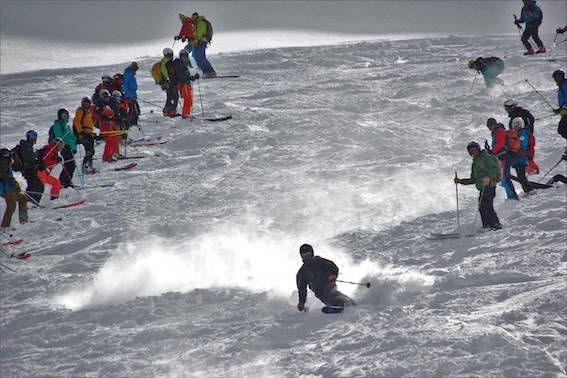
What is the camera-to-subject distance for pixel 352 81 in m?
20.2

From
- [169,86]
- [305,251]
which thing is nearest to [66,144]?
[169,86]

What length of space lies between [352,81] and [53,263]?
12.3m

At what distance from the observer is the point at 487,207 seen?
1006 centimetres

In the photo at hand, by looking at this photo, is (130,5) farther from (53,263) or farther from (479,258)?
(479,258)

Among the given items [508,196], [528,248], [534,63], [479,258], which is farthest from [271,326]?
[534,63]

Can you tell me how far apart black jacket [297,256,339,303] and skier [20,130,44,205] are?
566 cm

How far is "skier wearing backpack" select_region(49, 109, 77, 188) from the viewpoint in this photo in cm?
1241

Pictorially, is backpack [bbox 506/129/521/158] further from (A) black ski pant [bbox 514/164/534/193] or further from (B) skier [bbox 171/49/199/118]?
(B) skier [bbox 171/49/199/118]

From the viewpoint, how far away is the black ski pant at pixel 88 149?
1303 centimetres

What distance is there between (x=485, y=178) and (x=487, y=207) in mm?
612

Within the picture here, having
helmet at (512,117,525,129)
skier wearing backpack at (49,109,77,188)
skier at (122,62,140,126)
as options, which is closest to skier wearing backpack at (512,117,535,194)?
helmet at (512,117,525,129)

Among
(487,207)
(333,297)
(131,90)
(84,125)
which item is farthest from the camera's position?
(131,90)

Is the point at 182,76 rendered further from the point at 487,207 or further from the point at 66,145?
the point at 487,207

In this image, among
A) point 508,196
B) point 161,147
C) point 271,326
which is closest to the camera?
point 271,326
